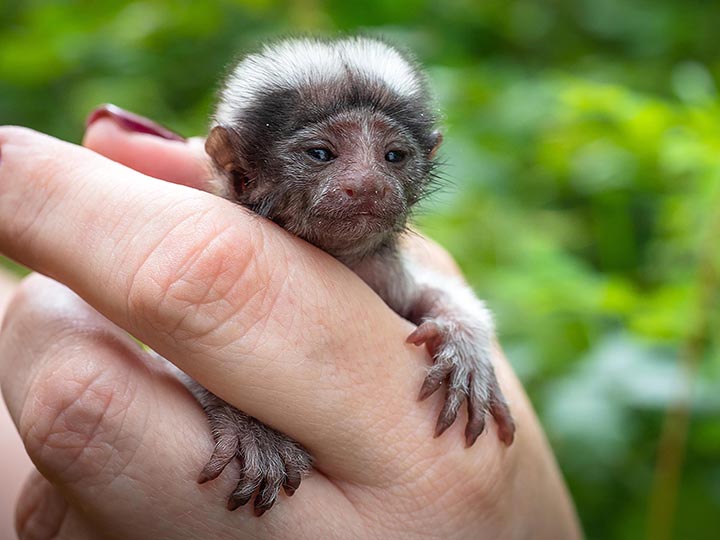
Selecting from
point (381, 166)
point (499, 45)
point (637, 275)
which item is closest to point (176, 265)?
point (381, 166)

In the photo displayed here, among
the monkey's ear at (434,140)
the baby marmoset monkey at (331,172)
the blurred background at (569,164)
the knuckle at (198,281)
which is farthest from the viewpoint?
the blurred background at (569,164)

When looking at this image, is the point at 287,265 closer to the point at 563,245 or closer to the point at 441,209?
the point at 441,209

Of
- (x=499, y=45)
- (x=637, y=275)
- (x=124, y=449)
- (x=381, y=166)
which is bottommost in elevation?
(x=124, y=449)

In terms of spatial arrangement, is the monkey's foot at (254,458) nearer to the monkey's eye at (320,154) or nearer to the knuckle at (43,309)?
the knuckle at (43,309)

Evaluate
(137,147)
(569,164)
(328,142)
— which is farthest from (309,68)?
(569,164)

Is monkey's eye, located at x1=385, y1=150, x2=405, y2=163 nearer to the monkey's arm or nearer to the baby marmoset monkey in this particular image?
the baby marmoset monkey

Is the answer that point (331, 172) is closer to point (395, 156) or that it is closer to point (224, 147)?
point (395, 156)

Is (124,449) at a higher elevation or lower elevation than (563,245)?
lower

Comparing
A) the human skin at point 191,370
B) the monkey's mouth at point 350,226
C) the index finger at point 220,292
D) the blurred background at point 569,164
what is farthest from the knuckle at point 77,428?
the blurred background at point 569,164
